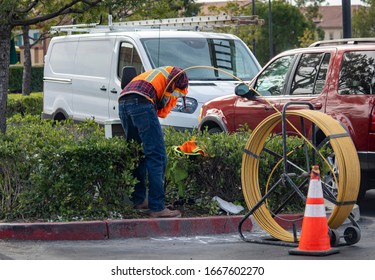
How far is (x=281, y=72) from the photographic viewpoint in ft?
41.9

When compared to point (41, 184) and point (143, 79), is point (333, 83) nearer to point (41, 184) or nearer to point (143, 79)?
point (143, 79)

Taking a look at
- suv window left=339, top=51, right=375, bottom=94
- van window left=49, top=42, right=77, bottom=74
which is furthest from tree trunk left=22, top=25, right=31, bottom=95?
suv window left=339, top=51, right=375, bottom=94

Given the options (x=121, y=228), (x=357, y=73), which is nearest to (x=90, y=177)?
(x=121, y=228)

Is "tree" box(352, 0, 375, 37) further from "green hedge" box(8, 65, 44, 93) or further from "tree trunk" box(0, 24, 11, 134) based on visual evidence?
"tree trunk" box(0, 24, 11, 134)

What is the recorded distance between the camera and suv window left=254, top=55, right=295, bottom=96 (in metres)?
12.7

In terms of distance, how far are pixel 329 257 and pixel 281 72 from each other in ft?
16.4

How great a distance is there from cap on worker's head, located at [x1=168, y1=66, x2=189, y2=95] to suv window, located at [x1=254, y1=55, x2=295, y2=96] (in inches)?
109

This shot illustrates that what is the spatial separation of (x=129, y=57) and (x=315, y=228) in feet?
27.0

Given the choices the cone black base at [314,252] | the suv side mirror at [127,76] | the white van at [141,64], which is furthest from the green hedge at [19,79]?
the cone black base at [314,252]

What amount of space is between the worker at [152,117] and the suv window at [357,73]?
2.31 metres

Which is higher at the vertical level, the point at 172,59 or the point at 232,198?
the point at 172,59

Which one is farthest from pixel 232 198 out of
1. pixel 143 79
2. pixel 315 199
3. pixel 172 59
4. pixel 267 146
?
pixel 172 59

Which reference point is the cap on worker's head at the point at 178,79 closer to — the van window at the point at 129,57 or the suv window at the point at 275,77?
the suv window at the point at 275,77

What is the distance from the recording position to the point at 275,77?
506 inches
